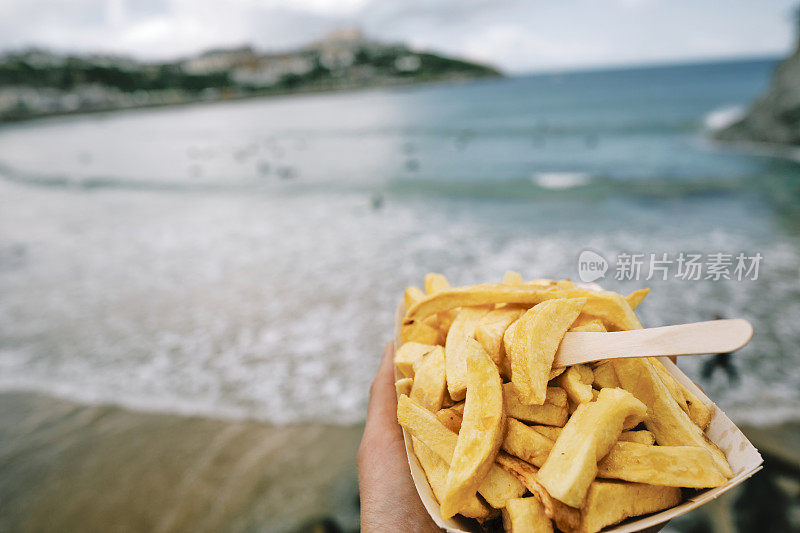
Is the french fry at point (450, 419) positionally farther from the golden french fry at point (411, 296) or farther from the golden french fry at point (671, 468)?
the golden french fry at point (411, 296)

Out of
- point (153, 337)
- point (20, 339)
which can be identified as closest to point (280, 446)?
point (153, 337)

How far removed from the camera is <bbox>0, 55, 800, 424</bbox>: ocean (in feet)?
19.5

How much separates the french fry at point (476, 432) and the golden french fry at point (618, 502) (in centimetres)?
36

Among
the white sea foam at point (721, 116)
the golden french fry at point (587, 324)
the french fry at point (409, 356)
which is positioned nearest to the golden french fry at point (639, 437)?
the golden french fry at point (587, 324)

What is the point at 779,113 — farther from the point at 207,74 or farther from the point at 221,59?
the point at 221,59

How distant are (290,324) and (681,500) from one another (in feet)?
21.0

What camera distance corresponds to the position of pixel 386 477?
2209mm

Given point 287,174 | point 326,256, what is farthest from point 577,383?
point 287,174

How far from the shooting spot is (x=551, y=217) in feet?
42.2

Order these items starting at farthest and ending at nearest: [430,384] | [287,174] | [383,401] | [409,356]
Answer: [287,174] → [383,401] → [409,356] → [430,384]

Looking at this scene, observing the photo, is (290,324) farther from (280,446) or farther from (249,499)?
(249,499)

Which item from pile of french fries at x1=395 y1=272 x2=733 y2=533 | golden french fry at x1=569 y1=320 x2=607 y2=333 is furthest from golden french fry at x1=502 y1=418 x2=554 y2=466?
golden french fry at x1=569 y1=320 x2=607 y2=333

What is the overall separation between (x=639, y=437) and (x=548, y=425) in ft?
1.13

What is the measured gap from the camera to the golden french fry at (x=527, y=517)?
1.42 meters
